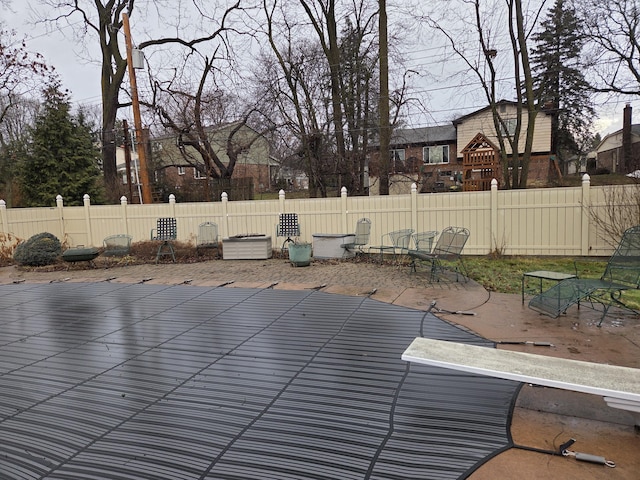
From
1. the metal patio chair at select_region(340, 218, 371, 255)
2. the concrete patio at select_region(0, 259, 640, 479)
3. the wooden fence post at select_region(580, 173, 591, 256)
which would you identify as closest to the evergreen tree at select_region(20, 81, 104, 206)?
the concrete patio at select_region(0, 259, 640, 479)

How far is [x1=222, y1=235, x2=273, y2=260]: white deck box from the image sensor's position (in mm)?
9586

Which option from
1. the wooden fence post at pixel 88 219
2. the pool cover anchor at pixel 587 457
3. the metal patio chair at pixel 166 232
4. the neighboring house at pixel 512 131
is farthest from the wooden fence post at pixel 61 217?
the neighboring house at pixel 512 131

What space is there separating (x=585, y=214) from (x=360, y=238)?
4725 millimetres

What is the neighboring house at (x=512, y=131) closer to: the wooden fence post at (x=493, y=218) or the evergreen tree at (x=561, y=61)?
the evergreen tree at (x=561, y=61)

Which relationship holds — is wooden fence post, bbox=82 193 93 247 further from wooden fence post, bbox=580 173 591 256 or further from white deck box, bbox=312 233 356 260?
wooden fence post, bbox=580 173 591 256

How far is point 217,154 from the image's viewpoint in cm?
2375

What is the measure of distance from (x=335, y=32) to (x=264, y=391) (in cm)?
1416

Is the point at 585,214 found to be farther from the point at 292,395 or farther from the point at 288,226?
the point at 292,395

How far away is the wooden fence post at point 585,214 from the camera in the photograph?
807 centimetres

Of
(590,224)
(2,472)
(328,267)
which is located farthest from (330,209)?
(2,472)

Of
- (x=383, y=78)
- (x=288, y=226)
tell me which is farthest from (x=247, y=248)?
(x=383, y=78)

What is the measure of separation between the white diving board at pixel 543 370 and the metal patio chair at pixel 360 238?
244 inches

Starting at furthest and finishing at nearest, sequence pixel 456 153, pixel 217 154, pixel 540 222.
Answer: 1. pixel 456 153
2. pixel 217 154
3. pixel 540 222

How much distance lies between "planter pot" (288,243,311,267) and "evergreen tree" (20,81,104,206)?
11693mm
